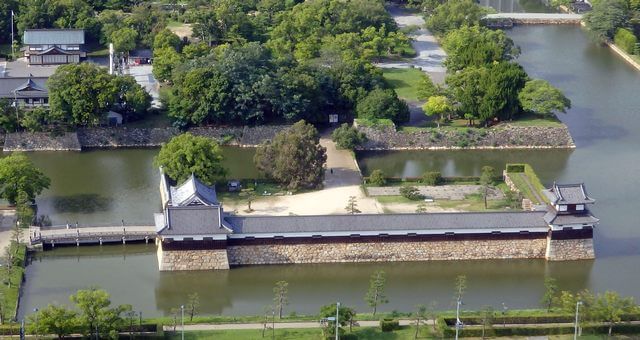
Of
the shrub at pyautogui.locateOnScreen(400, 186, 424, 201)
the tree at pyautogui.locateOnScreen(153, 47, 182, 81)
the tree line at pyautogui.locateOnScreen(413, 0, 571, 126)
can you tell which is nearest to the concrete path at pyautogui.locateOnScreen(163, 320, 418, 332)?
the shrub at pyautogui.locateOnScreen(400, 186, 424, 201)

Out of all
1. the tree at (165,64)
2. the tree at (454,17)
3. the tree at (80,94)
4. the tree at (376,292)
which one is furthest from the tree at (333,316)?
the tree at (454,17)

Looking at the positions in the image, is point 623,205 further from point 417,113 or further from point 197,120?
point 197,120

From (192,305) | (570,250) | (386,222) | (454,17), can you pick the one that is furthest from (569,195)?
(454,17)

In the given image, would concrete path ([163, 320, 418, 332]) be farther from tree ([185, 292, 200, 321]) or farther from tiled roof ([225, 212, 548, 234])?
tiled roof ([225, 212, 548, 234])

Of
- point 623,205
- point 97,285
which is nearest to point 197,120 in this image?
point 97,285

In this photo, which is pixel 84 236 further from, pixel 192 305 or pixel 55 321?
pixel 55 321

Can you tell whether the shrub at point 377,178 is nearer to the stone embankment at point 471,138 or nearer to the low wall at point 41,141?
the stone embankment at point 471,138
